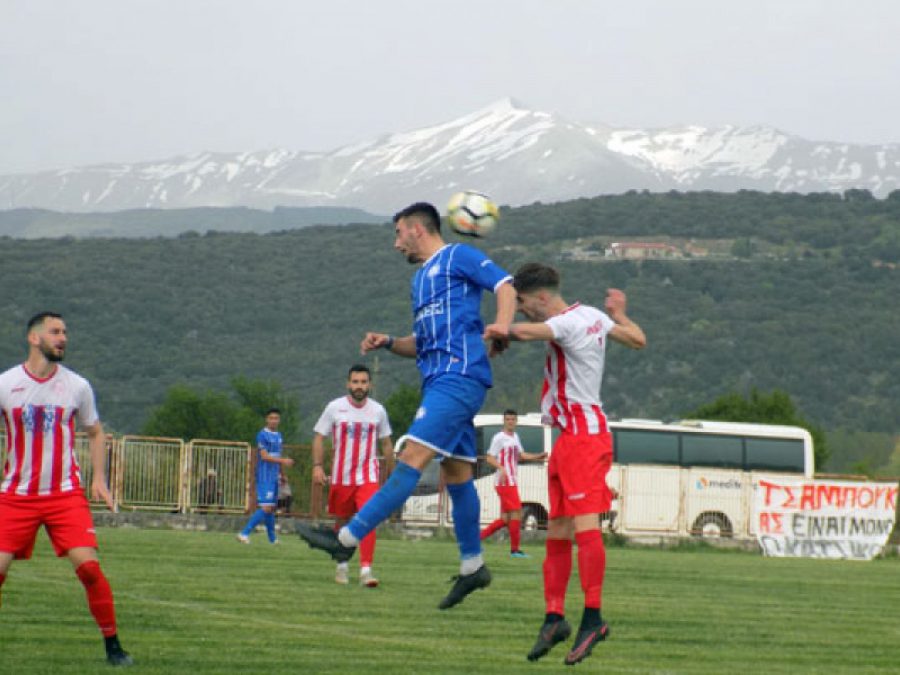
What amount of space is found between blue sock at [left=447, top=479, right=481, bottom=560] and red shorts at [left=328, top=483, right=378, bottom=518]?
258 inches

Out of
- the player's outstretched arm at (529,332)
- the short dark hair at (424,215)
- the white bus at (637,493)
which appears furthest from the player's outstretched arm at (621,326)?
the white bus at (637,493)

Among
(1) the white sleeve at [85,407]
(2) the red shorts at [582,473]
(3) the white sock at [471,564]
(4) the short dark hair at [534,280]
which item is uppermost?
(4) the short dark hair at [534,280]

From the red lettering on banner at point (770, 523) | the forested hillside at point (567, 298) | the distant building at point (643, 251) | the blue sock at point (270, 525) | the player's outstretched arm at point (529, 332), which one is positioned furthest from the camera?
the distant building at point (643, 251)

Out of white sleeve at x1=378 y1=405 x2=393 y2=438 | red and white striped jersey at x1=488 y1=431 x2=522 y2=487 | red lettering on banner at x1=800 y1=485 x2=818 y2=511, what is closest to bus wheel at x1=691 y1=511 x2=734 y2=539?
red lettering on banner at x1=800 y1=485 x2=818 y2=511

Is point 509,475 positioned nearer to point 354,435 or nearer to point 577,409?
point 354,435

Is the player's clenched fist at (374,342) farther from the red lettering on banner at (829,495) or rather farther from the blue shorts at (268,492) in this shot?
the red lettering on banner at (829,495)

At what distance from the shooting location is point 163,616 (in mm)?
13445

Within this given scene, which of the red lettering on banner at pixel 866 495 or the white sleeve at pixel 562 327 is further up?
the white sleeve at pixel 562 327

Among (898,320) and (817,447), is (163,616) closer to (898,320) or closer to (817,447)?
(817,447)

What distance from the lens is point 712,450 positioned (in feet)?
159

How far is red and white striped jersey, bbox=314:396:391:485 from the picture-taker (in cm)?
1819

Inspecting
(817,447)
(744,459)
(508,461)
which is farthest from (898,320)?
(508,461)

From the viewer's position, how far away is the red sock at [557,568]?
430 inches

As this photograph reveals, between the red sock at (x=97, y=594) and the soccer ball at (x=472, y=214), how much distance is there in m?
3.12
